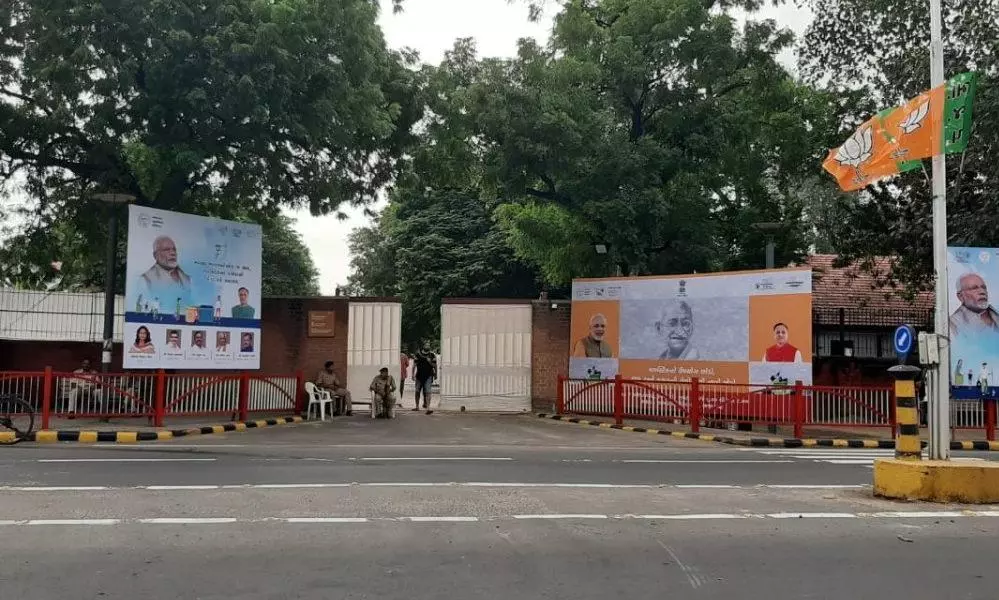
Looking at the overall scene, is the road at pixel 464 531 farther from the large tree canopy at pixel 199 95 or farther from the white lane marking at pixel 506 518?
the large tree canopy at pixel 199 95

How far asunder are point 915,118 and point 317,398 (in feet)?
49.9

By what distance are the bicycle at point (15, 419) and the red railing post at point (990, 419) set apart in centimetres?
1849

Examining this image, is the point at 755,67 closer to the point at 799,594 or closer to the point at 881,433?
the point at 881,433

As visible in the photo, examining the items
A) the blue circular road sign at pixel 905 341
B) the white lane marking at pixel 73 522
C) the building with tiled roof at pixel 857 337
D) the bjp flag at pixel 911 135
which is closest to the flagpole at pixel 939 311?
the bjp flag at pixel 911 135

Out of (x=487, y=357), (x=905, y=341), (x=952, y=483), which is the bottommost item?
(x=952, y=483)

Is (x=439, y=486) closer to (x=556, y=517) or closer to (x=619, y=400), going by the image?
(x=556, y=517)

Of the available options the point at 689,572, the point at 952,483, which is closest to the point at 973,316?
the point at 952,483

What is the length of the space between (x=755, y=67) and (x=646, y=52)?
11.0ft

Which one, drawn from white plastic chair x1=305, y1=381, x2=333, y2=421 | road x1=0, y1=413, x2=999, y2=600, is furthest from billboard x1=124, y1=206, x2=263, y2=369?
road x1=0, y1=413, x2=999, y2=600

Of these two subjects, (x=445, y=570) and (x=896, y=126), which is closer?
(x=445, y=570)

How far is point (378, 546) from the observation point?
6559mm

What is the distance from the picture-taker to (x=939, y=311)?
9.79 metres

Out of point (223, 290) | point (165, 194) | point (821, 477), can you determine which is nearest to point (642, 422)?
point (821, 477)

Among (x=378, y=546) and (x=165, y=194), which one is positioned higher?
(x=165, y=194)
